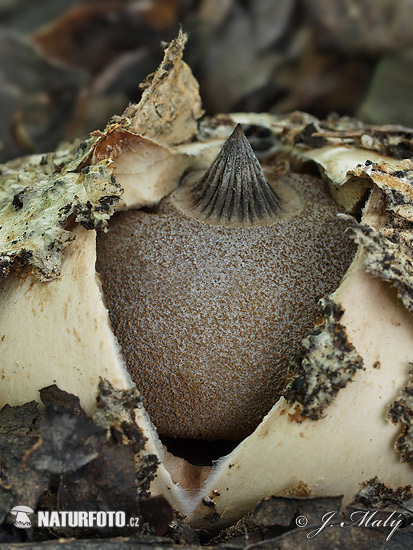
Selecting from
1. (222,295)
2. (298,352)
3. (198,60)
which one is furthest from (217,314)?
(198,60)

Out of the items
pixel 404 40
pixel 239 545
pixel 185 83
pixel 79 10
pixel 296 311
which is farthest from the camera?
pixel 79 10

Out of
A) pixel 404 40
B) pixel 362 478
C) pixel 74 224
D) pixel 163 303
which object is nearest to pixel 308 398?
pixel 362 478

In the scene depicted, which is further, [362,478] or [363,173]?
[363,173]

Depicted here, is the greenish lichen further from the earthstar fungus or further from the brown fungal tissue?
the brown fungal tissue

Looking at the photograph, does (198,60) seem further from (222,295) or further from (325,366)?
(325,366)

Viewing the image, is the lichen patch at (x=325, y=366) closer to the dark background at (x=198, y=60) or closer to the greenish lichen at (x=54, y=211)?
the greenish lichen at (x=54, y=211)

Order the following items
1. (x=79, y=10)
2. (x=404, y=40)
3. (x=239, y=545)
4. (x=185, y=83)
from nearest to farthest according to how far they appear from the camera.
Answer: (x=239, y=545), (x=185, y=83), (x=404, y=40), (x=79, y=10)

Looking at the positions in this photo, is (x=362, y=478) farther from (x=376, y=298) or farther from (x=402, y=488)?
(x=376, y=298)

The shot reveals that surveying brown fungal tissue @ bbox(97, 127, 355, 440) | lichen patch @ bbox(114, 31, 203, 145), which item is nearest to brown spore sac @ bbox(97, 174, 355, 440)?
brown fungal tissue @ bbox(97, 127, 355, 440)
